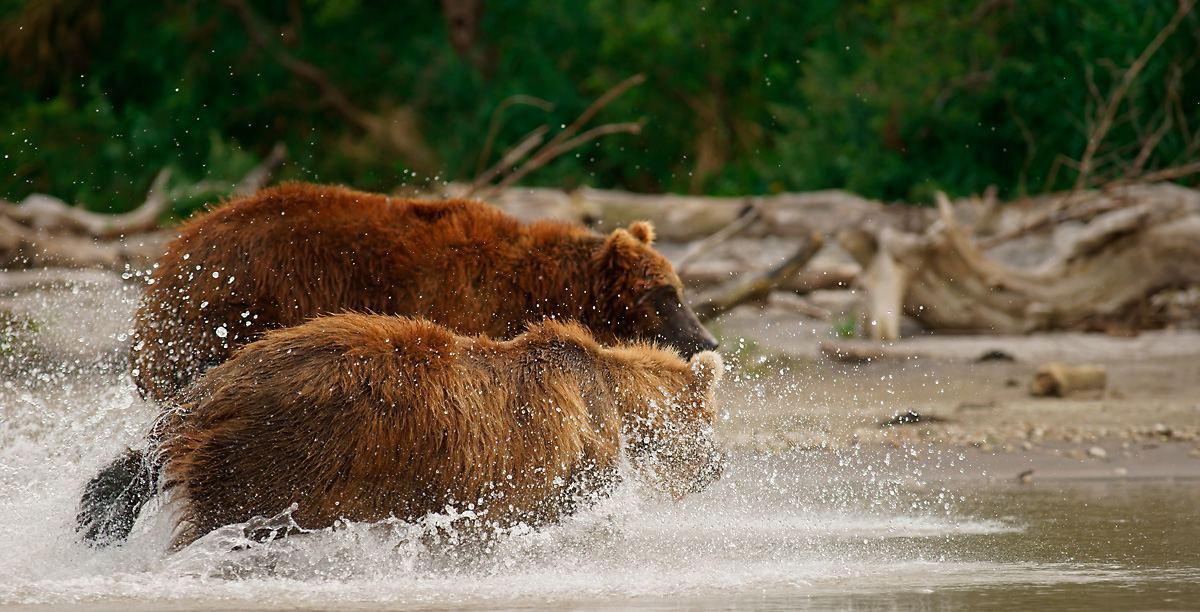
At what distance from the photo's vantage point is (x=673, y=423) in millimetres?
4484

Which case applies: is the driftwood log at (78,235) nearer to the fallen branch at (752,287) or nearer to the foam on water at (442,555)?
the fallen branch at (752,287)

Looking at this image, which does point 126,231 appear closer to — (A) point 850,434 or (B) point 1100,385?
(A) point 850,434

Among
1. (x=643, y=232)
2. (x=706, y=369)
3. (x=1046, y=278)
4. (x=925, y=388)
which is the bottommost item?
(x=706, y=369)

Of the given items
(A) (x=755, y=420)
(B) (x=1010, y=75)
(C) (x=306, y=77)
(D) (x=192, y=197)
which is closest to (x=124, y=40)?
(C) (x=306, y=77)

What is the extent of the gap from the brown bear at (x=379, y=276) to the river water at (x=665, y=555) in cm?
57

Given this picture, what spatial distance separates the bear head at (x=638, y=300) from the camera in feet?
18.6

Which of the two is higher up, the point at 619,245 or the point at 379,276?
the point at 619,245

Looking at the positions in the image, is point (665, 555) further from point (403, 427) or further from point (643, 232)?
point (643, 232)

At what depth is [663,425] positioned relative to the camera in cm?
446

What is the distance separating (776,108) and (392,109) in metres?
6.47

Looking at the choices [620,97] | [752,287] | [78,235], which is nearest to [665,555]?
[752,287]

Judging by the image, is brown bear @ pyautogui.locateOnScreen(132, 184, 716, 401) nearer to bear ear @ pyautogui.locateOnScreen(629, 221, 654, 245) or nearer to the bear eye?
the bear eye

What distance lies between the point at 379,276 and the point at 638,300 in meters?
1.21

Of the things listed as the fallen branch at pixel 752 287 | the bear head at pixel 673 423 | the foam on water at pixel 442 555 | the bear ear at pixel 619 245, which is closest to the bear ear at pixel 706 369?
the bear head at pixel 673 423
